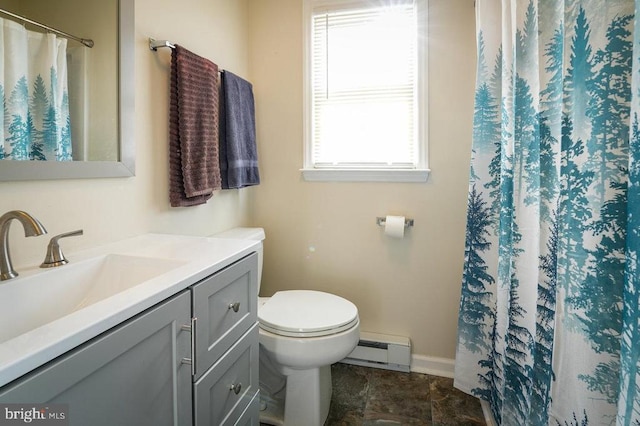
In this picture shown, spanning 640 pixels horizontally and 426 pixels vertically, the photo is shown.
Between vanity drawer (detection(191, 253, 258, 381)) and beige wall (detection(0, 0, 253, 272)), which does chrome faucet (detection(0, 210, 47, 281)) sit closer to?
beige wall (detection(0, 0, 253, 272))

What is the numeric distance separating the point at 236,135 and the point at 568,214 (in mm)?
1521

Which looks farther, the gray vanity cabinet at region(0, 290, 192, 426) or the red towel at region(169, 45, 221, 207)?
the red towel at region(169, 45, 221, 207)

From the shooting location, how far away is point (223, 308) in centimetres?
104

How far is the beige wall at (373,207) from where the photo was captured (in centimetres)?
195

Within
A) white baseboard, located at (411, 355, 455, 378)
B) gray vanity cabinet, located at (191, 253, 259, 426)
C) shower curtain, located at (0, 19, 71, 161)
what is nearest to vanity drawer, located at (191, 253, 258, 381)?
gray vanity cabinet, located at (191, 253, 259, 426)

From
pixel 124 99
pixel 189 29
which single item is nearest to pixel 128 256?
pixel 124 99

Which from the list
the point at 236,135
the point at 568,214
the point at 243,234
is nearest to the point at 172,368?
the point at 568,214

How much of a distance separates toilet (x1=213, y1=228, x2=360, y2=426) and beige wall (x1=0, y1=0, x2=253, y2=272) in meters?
0.48

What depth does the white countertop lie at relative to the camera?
537mm

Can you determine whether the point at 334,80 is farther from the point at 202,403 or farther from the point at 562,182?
the point at 202,403

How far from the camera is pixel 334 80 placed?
2123 mm

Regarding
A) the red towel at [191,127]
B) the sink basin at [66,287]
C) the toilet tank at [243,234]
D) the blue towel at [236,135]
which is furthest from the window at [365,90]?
the sink basin at [66,287]

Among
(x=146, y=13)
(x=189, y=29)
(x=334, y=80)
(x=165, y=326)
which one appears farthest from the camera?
(x=334, y=80)

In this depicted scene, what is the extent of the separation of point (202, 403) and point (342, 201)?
140cm
